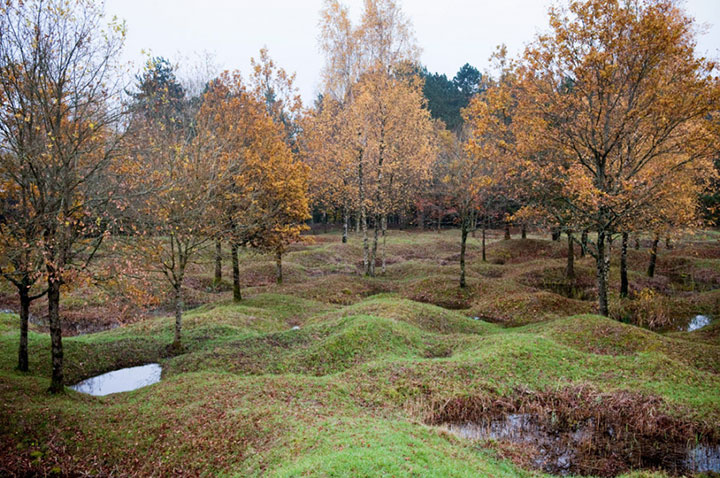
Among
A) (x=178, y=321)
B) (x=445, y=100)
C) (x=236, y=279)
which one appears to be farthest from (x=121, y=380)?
(x=445, y=100)

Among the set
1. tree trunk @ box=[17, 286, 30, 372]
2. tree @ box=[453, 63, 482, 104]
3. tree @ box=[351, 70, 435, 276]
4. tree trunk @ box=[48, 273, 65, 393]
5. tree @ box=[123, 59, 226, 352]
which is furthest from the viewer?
tree @ box=[453, 63, 482, 104]

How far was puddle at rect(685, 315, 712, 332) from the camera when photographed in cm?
2158

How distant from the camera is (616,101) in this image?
1791 centimetres

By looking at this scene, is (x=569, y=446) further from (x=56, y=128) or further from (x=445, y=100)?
(x=445, y=100)

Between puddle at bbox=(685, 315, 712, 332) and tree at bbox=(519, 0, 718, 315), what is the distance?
5.41 metres

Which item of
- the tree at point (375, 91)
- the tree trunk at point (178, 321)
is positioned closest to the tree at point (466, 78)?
the tree at point (375, 91)

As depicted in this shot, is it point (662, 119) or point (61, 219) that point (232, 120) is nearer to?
point (61, 219)

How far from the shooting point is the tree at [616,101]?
16797 millimetres

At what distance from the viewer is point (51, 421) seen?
10969mm

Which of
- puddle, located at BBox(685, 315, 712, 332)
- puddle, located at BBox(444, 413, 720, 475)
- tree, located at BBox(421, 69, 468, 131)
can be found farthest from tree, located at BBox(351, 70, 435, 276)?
tree, located at BBox(421, 69, 468, 131)

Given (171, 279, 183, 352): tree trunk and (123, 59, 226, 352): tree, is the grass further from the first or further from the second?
(123, 59, 226, 352): tree

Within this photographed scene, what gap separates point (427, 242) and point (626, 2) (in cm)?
3554

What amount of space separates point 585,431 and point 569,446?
3.27ft

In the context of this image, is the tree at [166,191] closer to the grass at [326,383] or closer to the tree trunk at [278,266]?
the grass at [326,383]
